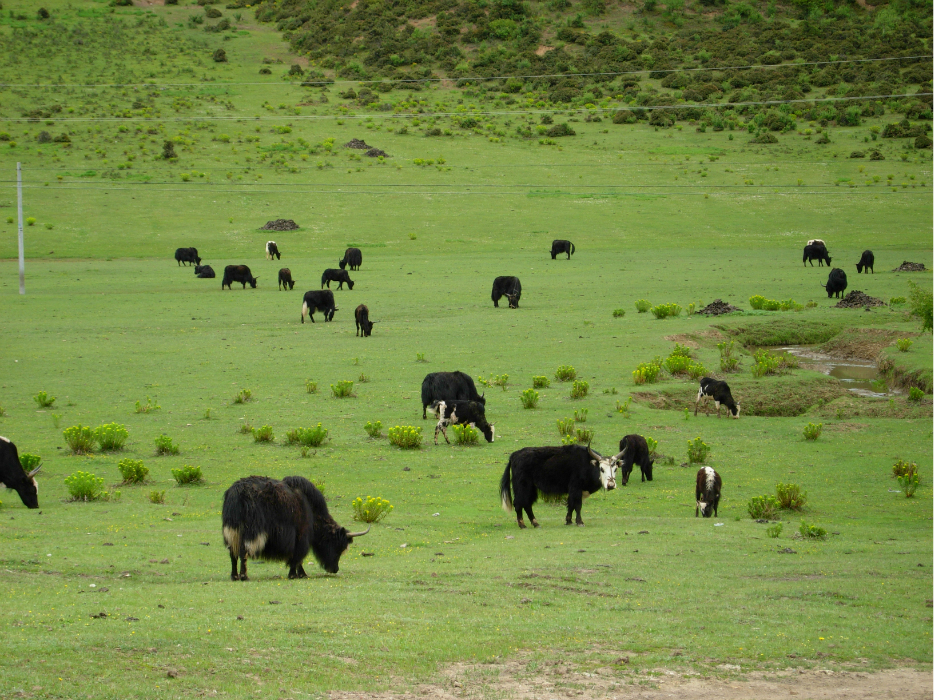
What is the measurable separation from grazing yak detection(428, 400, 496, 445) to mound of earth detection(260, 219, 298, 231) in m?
42.5

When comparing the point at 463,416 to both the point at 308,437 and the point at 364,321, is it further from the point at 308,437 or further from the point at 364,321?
the point at 364,321

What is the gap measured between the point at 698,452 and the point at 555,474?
4882mm

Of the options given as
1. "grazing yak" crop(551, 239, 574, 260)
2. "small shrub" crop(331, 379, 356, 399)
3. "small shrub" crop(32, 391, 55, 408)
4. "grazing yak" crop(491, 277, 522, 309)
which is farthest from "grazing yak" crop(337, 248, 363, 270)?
"small shrub" crop(32, 391, 55, 408)

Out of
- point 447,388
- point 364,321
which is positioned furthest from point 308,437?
point 364,321

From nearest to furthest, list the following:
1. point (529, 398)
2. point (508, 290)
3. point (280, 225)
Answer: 1. point (529, 398)
2. point (508, 290)
3. point (280, 225)

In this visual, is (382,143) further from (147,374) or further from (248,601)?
(248,601)

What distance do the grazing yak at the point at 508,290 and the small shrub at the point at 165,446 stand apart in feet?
64.9

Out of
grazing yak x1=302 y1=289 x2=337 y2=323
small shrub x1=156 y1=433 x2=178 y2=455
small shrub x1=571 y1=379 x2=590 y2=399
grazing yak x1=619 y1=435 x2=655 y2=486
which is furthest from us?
grazing yak x1=302 y1=289 x2=337 y2=323

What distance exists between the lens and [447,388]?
755 inches

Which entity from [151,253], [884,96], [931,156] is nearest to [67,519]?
[151,253]

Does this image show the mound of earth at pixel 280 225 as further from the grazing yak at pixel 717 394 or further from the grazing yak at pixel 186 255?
the grazing yak at pixel 717 394

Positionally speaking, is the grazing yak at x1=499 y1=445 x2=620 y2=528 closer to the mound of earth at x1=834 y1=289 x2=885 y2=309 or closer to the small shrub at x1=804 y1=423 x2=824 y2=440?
the small shrub at x1=804 y1=423 x2=824 y2=440

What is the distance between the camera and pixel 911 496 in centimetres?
1452

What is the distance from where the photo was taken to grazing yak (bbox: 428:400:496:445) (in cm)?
1794
